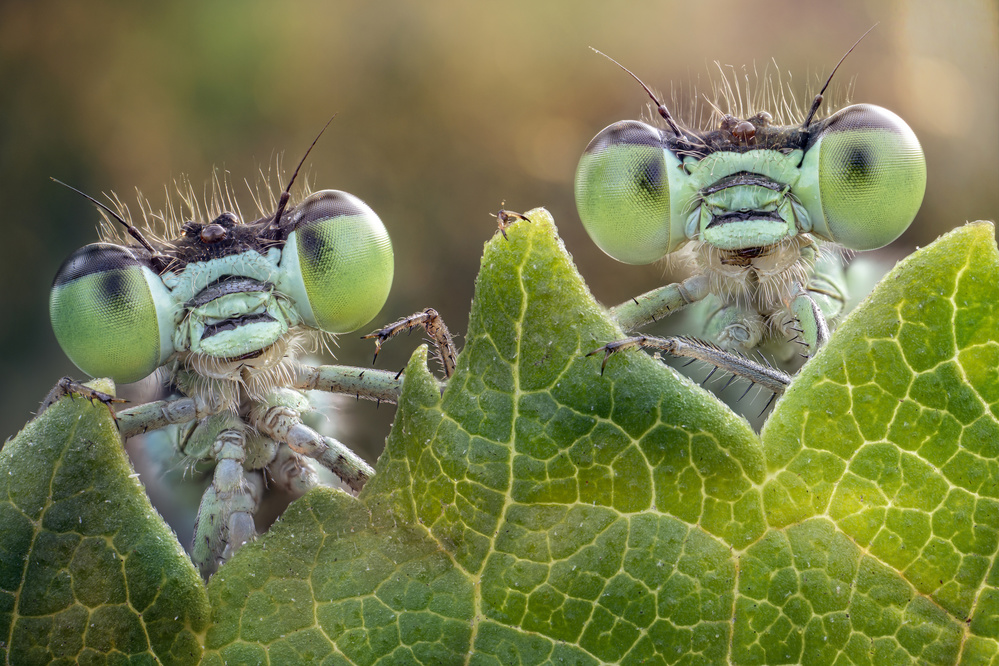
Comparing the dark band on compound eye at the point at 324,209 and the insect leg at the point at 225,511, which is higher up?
the dark band on compound eye at the point at 324,209

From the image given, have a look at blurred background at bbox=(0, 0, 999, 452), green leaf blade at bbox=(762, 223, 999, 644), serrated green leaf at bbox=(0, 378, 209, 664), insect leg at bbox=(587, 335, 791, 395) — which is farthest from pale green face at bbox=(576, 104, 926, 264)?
blurred background at bbox=(0, 0, 999, 452)

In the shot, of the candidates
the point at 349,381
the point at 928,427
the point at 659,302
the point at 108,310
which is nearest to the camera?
the point at 928,427

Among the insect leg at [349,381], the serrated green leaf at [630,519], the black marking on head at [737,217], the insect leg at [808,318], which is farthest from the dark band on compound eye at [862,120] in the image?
the insect leg at [349,381]

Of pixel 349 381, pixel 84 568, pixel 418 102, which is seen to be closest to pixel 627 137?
pixel 349 381

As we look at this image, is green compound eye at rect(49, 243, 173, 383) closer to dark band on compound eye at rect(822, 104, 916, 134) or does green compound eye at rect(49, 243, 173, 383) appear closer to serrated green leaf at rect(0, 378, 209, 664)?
serrated green leaf at rect(0, 378, 209, 664)

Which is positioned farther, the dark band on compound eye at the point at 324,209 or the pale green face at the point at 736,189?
the pale green face at the point at 736,189

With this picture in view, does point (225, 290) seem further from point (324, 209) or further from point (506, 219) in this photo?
point (506, 219)

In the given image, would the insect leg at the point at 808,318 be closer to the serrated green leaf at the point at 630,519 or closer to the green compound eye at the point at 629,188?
the green compound eye at the point at 629,188
